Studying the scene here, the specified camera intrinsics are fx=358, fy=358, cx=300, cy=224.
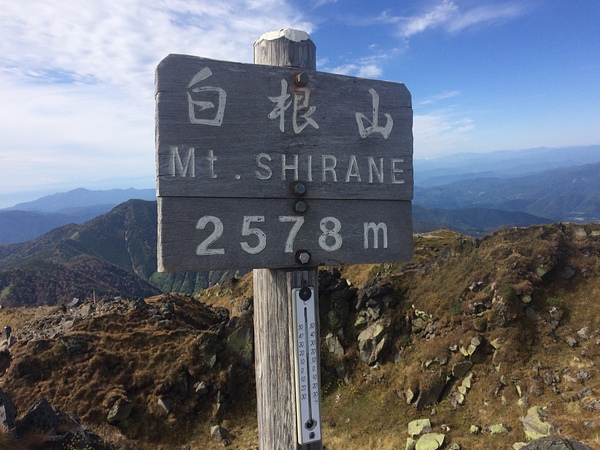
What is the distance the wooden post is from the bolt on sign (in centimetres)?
19

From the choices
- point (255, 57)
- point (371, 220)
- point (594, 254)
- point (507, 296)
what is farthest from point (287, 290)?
point (594, 254)

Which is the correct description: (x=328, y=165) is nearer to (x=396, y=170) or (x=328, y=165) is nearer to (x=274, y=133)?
(x=274, y=133)

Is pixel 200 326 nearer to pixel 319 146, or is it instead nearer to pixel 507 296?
pixel 507 296

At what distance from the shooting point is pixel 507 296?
16.0 metres

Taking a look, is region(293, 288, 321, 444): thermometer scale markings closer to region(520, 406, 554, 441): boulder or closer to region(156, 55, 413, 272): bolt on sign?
region(156, 55, 413, 272): bolt on sign

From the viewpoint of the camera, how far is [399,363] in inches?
642

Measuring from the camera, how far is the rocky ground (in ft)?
41.5

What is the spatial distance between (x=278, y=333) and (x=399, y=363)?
50.7ft

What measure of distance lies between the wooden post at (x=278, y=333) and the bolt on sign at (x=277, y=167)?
19 cm

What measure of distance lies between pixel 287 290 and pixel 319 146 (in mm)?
1079

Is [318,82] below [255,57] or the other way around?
below

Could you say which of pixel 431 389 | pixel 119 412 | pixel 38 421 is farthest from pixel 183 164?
pixel 119 412

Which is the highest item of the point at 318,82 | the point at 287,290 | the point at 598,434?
the point at 318,82

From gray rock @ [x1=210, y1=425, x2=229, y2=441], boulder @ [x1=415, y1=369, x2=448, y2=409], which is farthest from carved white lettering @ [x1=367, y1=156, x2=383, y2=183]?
gray rock @ [x1=210, y1=425, x2=229, y2=441]
